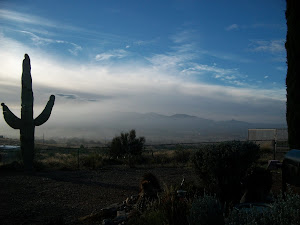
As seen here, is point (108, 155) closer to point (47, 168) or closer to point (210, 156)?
point (47, 168)

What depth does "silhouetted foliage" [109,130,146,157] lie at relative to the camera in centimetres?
2512

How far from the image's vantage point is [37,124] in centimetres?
1983

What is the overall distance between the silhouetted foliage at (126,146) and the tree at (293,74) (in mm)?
13542

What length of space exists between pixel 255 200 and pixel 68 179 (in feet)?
33.5

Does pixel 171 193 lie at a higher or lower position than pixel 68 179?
higher

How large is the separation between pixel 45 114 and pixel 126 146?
7.28 metres

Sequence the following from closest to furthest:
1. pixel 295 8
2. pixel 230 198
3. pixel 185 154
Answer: pixel 230 198 < pixel 295 8 < pixel 185 154

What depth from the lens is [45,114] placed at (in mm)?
20406

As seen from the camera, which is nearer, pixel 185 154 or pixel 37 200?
pixel 37 200

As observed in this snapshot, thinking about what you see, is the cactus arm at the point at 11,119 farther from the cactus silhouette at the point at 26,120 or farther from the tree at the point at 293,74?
the tree at the point at 293,74

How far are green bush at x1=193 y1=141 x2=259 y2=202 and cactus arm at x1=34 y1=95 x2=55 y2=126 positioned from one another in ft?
43.9

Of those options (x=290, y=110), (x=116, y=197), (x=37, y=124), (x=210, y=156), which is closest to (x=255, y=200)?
(x=210, y=156)

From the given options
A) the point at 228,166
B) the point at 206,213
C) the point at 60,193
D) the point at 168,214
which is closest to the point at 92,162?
the point at 60,193

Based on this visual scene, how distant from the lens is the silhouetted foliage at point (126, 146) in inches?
989
